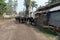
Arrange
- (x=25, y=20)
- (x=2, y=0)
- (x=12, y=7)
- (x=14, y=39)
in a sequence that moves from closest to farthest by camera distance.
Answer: (x=14, y=39)
(x=25, y=20)
(x=2, y=0)
(x=12, y=7)

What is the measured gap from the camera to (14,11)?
12050 cm

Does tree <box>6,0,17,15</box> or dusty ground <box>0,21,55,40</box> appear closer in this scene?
dusty ground <box>0,21,55,40</box>

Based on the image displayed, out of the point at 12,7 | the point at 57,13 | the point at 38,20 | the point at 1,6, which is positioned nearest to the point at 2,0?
the point at 1,6

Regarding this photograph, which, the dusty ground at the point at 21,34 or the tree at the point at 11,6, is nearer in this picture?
the dusty ground at the point at 21,34

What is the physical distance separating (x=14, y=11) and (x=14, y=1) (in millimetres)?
8523

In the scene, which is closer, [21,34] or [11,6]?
[21,34]

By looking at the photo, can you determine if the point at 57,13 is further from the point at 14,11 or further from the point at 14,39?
the point at 14,11

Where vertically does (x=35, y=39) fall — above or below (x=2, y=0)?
below

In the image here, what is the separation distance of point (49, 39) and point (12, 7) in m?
102

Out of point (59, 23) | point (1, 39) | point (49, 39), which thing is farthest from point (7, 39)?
point (59, 23)

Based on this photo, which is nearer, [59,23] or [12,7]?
[59,23]

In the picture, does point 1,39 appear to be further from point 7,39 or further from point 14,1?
point 14,1

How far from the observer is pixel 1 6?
6400 centimetres

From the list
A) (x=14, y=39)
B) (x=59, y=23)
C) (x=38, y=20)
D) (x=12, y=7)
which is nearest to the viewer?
(x=14, y=39)
